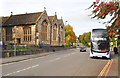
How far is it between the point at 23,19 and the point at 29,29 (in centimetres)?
487

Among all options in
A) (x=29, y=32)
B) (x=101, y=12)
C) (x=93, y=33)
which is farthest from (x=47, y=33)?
(x=101, y=12)

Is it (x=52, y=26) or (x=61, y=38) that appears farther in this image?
(x=61, y=38)

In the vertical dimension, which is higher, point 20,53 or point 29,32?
point 29,32

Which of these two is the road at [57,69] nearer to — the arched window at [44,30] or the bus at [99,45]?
the bus at [99,45]

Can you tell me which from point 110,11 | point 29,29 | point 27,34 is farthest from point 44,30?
point 110,11

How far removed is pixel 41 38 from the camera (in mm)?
52594

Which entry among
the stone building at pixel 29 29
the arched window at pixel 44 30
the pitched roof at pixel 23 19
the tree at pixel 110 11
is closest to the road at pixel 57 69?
the tree at pixel 110 11

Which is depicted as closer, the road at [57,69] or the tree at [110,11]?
the tree at [110,11]

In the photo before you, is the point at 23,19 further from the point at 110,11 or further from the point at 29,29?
the point at 110,11

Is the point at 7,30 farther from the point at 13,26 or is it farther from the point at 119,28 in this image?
the point at 119,28

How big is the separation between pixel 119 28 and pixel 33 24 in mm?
46303

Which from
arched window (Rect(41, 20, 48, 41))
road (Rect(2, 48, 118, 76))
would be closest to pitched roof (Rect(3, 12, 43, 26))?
arched window (Rect(41, 20, 48, 41))

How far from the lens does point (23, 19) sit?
54250mm

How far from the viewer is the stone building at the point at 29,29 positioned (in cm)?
5059
